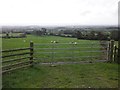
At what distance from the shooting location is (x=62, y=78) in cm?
871

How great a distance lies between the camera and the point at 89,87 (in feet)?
24.5

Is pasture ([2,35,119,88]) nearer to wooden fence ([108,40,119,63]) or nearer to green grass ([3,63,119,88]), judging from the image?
green grass ([3,63,119,88])

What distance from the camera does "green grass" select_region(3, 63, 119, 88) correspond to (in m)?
7.66

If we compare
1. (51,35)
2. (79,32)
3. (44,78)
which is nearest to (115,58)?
(44,78)

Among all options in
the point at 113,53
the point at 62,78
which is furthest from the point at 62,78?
the point at 113,53

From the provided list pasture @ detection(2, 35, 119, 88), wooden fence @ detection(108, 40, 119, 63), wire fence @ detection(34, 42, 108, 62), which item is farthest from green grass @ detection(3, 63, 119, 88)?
wooden fence @ detection(108, 40, 119, 63)

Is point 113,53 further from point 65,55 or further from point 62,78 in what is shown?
point 65,55

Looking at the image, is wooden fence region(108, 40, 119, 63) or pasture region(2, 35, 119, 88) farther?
wooden fence region(108, 40, 119, 63)

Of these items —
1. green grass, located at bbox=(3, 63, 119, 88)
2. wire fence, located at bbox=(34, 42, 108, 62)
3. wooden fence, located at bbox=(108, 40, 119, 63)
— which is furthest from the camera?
wooden fence, located at bbox=(108, 40, 119, 63)

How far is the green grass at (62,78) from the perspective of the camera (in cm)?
766

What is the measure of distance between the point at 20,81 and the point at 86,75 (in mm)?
2878

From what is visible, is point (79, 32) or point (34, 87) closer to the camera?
point (34, 87)

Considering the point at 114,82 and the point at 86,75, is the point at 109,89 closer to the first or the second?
the point at 114,82

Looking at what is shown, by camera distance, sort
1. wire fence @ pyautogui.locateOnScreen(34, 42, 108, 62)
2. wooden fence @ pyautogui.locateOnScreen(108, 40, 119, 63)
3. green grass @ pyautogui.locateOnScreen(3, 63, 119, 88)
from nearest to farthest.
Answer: green grass @ pyautogui.locateOnScreen(3, 63, 119, 88) → wire fence @ pyautogui.locateOnScreen(34, 42, 108, 62) → wooden fence @ pyautogui.locateOnScreen(108, 40, 119, 63)
